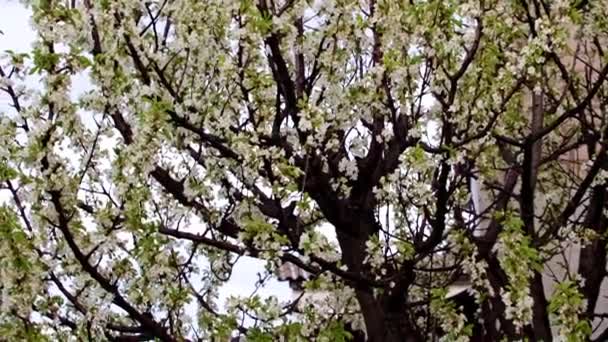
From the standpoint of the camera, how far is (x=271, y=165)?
3.92 metres

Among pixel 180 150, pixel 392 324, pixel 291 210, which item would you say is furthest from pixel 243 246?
pixel 392 324

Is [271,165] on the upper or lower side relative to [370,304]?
upper

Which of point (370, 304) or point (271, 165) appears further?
point (370, 304)

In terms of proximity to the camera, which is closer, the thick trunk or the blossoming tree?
the blossoming tree

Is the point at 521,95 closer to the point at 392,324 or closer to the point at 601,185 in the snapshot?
the point at 601,185

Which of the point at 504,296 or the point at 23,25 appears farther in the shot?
the point at 23,25

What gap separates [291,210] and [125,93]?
0.84 metres

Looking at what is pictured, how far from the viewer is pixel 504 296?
11.8ft

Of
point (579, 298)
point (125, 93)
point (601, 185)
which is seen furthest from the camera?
point (601, 185)

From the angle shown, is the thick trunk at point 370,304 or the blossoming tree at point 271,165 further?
the thick trunk at point 370,304

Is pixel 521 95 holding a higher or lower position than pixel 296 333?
higher

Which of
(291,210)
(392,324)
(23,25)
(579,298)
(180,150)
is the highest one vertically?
(23,25)

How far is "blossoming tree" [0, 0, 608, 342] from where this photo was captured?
357cm

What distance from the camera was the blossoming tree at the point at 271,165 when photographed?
11.7 feet
